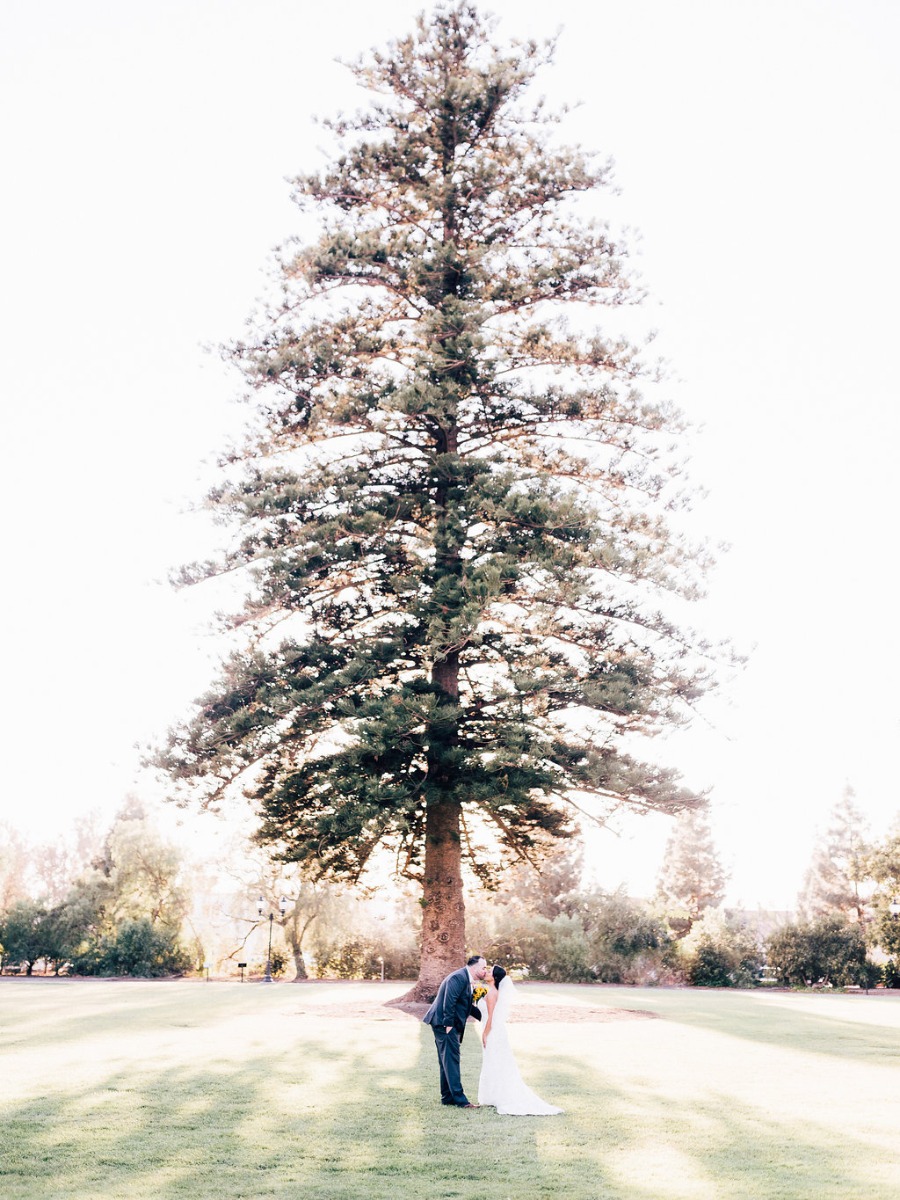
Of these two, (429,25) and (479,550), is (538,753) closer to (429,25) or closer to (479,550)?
(479,550)

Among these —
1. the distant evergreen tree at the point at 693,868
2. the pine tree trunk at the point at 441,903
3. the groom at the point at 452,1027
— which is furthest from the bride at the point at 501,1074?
the distant evergreen tree at the point at 693,868

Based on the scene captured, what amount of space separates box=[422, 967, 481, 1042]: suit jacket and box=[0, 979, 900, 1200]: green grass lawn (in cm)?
77

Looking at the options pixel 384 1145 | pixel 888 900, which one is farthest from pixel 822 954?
pixel 384 1145

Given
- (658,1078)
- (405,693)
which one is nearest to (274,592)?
(405,693)

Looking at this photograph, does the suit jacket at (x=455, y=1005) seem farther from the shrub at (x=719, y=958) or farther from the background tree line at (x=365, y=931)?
the shrub at (x=719, y=958)

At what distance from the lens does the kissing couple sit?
32.6 feet

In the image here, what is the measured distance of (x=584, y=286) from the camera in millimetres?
23641

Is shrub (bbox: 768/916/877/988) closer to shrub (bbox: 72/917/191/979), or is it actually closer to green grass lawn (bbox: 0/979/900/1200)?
green grass lawn (bbox: 0/979/900/1200)

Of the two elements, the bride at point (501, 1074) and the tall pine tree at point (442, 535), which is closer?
the bride at point (501, 1074)

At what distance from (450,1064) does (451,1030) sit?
0.31 meters

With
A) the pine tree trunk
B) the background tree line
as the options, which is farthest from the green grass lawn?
the background tree line

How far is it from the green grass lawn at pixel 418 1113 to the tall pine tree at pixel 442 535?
4.60m

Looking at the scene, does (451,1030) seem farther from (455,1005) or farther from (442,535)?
(442,535)

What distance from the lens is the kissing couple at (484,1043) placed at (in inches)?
391
